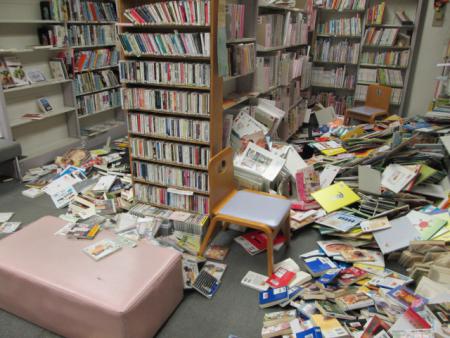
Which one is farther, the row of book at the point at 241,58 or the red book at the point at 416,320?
the row of book at the point at 241,58

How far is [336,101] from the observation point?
19.0 ft

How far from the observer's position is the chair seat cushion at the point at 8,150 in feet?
11.2

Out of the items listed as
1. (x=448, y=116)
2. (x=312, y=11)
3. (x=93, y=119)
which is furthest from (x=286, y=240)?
(x=312, y=11)

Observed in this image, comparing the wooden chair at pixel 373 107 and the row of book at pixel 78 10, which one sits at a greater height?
the row of book at pixel 78 10

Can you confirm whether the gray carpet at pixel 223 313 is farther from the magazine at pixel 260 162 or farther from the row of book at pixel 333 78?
the row of book at pixel 333 78

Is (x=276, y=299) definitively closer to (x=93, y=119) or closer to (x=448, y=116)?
(x=448, y=116)

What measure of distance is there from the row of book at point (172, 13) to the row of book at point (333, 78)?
3.79 metres

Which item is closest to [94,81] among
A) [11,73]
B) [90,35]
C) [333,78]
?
[90,35]

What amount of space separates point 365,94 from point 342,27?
3.54 ft

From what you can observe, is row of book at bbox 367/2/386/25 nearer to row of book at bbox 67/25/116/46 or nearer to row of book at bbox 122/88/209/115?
row of book at bbox 67/25/116/46

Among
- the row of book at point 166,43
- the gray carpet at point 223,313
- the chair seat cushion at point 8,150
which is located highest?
the row of book at point 166,43

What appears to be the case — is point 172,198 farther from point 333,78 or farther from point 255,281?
point 333,78

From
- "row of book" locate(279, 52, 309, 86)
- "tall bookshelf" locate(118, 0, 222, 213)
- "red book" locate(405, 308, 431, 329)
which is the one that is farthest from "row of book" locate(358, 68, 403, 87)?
"red book" locate(405, 308, 431, 329)

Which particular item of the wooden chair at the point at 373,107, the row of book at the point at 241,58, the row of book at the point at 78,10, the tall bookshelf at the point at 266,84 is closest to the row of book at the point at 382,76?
the wooden chair at the point at 373,107
